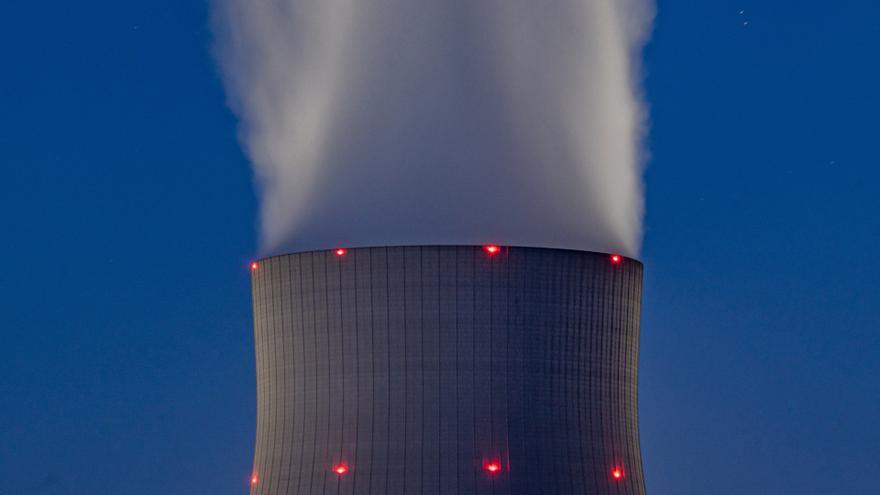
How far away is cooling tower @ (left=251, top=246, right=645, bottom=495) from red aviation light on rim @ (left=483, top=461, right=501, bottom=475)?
2 centimetres

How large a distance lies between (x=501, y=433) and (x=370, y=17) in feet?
22.1

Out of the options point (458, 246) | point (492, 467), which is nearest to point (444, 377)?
point (492, 467)

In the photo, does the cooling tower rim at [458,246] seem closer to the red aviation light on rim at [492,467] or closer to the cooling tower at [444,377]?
the cooling tower at [444,377]

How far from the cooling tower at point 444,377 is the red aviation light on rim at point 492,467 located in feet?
0.06

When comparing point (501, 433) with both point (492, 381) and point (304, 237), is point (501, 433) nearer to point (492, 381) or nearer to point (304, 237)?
point (492, 381)

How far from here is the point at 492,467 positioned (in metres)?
22.3

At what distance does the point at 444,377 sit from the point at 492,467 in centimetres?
128

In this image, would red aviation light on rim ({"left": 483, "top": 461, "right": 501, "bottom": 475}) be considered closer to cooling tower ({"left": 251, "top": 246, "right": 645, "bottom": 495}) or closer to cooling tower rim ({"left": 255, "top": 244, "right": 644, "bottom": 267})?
cooling tower ({"left": 251, "top": 246, "right": 645, "bottom": 495})

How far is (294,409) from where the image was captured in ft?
75.6

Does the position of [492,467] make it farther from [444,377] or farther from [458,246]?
[458,246]

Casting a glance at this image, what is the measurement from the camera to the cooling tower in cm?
2236

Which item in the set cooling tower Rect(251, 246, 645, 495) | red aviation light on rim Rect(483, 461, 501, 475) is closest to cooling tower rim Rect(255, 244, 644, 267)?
cooling tower Rect(251, 246, 645, 495)

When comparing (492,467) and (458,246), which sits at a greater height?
(458,246)

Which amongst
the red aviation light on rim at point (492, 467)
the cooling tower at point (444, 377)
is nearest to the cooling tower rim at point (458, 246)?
the cooling tower at point (444, 377)
